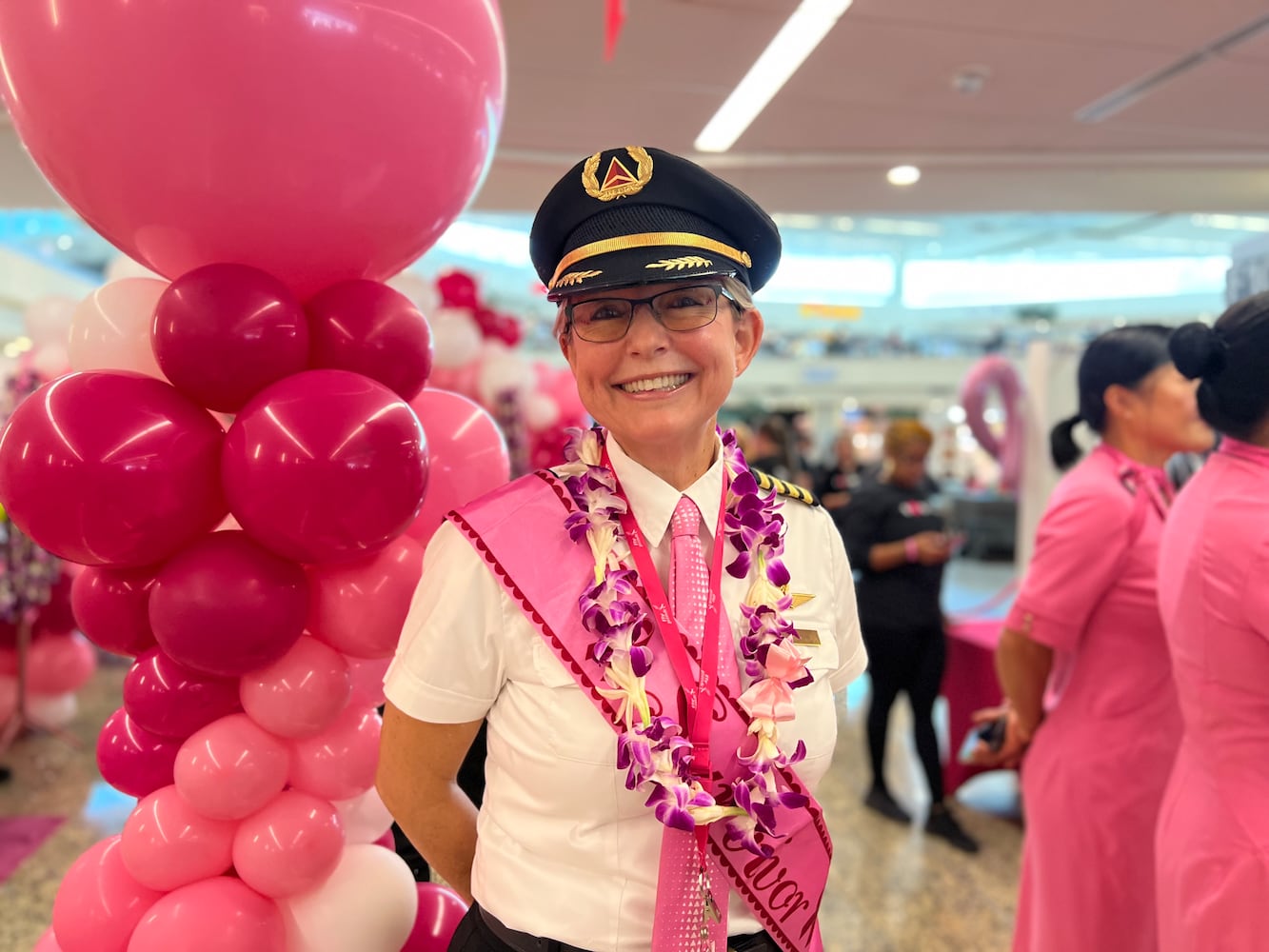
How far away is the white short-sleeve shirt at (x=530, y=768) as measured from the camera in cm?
97

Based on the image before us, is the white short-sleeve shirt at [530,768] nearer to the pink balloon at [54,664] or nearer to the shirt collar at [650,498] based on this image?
the shirt collar at [650,498]

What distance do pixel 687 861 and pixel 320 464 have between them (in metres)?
0.64

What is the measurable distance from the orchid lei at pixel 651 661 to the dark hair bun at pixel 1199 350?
0.92 meters

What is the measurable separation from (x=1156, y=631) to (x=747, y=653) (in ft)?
4.25

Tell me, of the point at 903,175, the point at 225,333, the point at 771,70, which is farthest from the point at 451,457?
the point at 903,175

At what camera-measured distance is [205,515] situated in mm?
1141

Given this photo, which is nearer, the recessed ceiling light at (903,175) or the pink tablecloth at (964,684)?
the pink tablecloth at (964,684)

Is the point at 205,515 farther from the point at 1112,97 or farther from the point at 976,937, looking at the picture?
the point at 1112,97

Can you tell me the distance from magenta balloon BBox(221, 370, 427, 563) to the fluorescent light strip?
2455 mm

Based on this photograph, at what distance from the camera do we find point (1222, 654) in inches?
54.6

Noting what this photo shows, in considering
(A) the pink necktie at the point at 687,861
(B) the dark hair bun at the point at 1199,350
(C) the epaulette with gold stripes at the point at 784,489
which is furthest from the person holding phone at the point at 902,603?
(A) the pink necktie at the point at 687,861

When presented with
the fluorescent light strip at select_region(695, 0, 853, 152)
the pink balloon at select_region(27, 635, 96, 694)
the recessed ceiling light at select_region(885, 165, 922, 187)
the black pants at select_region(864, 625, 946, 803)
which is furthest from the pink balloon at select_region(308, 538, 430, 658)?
the recessed ceiling light at select_region(885, 165, 922, 187)

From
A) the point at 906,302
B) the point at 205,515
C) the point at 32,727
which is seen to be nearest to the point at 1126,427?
the point at 205,515

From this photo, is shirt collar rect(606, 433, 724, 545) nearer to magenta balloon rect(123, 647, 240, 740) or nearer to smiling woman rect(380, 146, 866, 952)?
smiling woman rect(380, 146, 866, 952)
